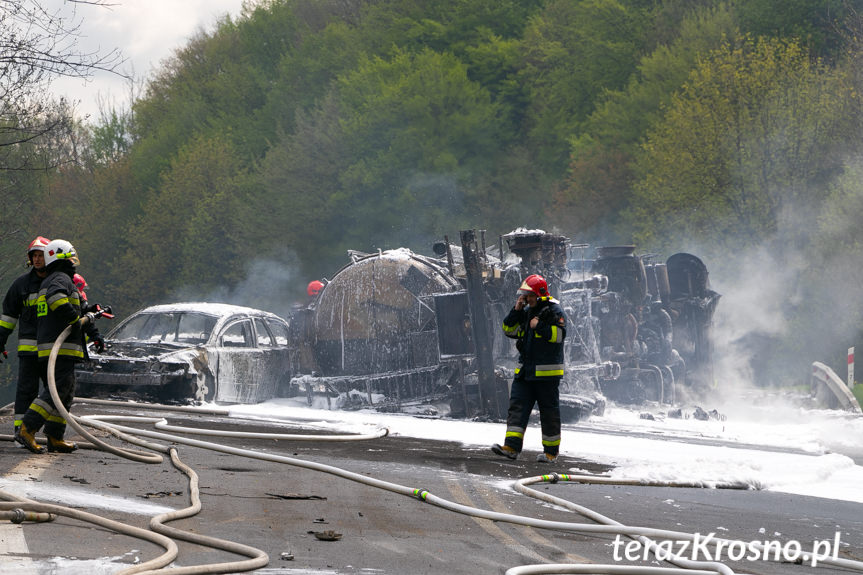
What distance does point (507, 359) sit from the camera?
17.1 metres

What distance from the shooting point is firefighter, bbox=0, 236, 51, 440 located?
9516 millimetres

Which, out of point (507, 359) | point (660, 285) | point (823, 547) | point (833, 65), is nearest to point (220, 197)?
point (833, 65)

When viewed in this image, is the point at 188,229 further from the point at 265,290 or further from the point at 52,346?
the point at 52,346

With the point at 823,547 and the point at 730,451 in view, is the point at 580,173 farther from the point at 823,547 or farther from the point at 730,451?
the point at 823,547

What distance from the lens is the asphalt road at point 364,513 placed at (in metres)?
5.80

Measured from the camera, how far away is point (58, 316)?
30.5 ft

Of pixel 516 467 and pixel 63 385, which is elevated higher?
pixel 63 385

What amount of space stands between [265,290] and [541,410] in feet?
120

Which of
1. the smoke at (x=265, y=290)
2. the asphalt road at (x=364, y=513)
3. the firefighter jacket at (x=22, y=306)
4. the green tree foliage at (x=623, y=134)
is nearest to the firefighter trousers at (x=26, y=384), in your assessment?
the firefighter jacket at (x=22, y=306)

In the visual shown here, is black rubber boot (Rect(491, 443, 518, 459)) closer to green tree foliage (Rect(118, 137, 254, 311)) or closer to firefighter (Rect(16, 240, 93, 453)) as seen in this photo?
firefighter (Rect(16, 240, 93, 453))

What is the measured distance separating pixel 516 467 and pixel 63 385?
13.8 ft

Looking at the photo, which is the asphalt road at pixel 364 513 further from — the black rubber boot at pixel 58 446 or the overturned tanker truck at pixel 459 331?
the overturned tanker truck at pixel 459 331

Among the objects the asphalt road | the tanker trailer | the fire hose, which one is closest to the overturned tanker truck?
the tanker trailer

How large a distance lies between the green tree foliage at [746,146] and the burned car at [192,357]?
17634 millimetres
